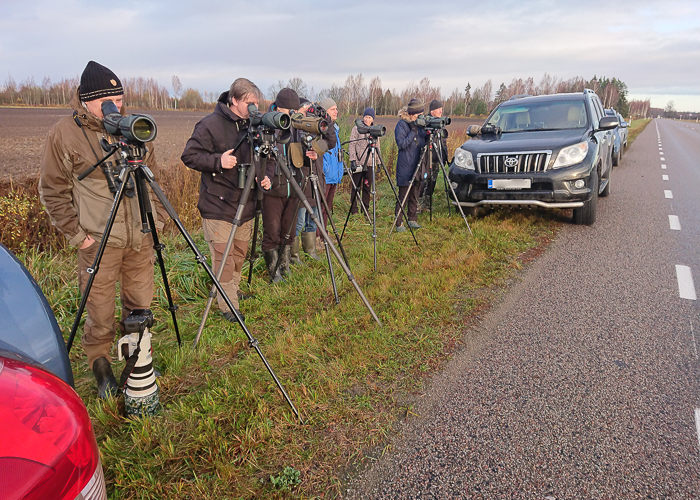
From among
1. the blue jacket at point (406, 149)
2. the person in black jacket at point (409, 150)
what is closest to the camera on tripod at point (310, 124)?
the person in black jacket at point (409, 150)

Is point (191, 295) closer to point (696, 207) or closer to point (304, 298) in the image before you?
point (304, 298)

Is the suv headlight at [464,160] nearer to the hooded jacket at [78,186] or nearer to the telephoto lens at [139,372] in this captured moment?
the hooded jacket at [78,186]

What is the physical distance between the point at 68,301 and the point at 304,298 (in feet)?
7.39

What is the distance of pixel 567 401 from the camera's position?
8.64 ft

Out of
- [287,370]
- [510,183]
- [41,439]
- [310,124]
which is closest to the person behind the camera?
[41,439]

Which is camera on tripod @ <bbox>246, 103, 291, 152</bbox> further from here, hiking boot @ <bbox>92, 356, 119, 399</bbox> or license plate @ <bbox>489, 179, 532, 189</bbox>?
license plate @ <bbox>489, 179, 532, 189</bbox>

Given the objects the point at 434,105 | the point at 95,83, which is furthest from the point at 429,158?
the point at 95,83

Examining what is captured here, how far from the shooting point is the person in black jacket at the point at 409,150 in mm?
6516

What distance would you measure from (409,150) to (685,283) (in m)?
3.87

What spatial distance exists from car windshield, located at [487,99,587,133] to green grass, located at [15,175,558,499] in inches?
115

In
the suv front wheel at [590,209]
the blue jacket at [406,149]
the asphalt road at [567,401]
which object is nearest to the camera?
the asphalt road at [567,401]

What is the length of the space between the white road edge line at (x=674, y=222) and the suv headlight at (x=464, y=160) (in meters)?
3.19

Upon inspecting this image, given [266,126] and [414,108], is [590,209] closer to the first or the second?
[414,108]

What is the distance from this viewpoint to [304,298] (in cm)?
422
